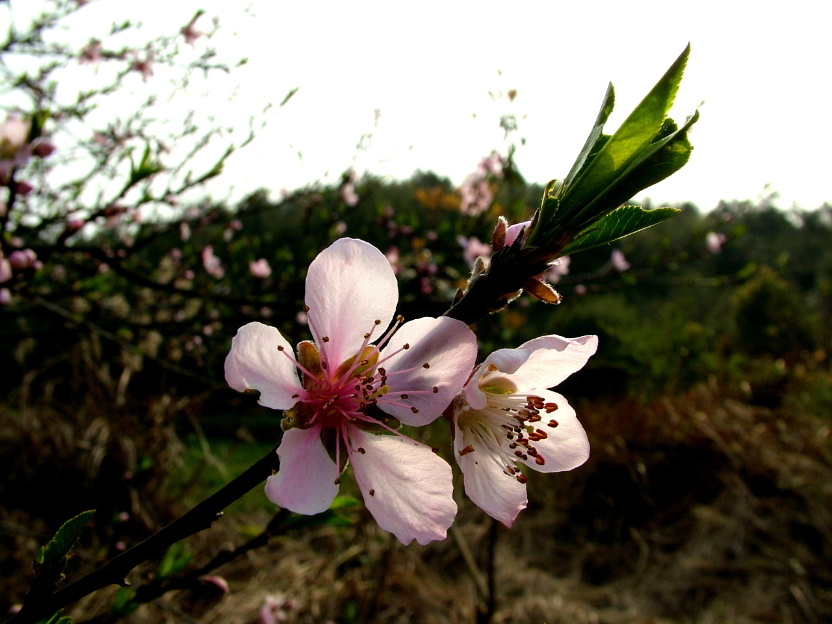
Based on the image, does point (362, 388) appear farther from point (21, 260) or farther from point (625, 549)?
point (625, 549)

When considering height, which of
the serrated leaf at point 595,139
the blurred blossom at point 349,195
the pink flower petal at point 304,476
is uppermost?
the serrated leaf at point 595,139

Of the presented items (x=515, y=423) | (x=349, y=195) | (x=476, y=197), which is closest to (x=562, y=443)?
(x=515, y=423)

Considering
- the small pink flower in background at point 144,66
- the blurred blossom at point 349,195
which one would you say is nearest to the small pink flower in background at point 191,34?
the small pink flower in background at point 144,66

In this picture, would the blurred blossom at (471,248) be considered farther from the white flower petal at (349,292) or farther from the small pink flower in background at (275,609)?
the white flower petal at (349,292)

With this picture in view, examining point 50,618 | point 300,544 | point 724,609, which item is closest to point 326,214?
point 300,544

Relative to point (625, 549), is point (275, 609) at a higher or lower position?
higher

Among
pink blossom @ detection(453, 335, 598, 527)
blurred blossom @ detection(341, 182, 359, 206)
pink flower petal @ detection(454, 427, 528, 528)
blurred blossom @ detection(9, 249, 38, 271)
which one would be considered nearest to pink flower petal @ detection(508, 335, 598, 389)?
pink blossom @ detection(453, 335, 598, 527)
